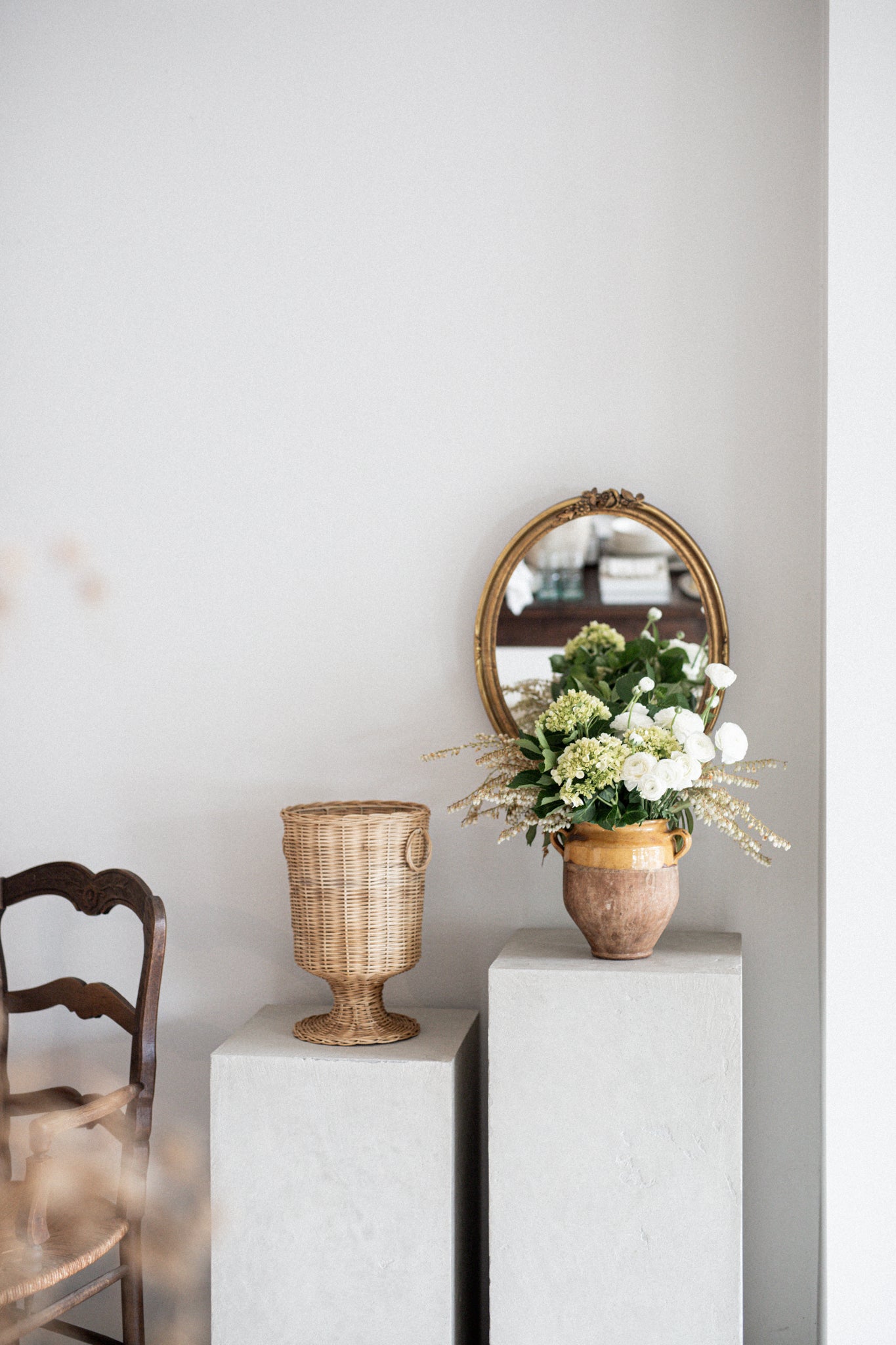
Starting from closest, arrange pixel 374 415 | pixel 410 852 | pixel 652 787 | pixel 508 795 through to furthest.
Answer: pixel 652 787, pixel 508 795, pixel 410 852, pixel 374 415

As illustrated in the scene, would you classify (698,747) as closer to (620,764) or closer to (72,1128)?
(620,764)

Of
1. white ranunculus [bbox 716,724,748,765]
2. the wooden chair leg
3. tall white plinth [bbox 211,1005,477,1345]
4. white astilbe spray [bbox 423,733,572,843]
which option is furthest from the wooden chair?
white ranunculus [bbox 716,724,748,765]

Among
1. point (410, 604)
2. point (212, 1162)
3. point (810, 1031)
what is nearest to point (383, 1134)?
point (212, 1162)

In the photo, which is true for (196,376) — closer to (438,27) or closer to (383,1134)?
(438,27)

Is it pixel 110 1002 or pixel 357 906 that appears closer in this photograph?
pixel 357 906

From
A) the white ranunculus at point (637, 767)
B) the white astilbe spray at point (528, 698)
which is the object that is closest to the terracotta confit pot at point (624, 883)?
the white ranunculus at point (637, 767)

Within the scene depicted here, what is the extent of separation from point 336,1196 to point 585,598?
3.68 ft

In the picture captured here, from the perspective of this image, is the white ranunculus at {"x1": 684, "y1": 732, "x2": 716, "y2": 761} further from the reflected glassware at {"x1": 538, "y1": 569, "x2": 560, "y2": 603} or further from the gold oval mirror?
the reflected glassware at {"x1": 538, "y1": 569, "x2": 560, "y2": 603}

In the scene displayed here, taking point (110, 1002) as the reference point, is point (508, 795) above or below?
above

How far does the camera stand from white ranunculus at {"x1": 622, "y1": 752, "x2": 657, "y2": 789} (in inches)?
67.3

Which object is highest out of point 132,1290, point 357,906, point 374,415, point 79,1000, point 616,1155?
point 374,415

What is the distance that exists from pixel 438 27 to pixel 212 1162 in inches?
83.9

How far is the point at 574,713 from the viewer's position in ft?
5.81

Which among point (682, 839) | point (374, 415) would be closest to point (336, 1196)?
point (682, 839)
